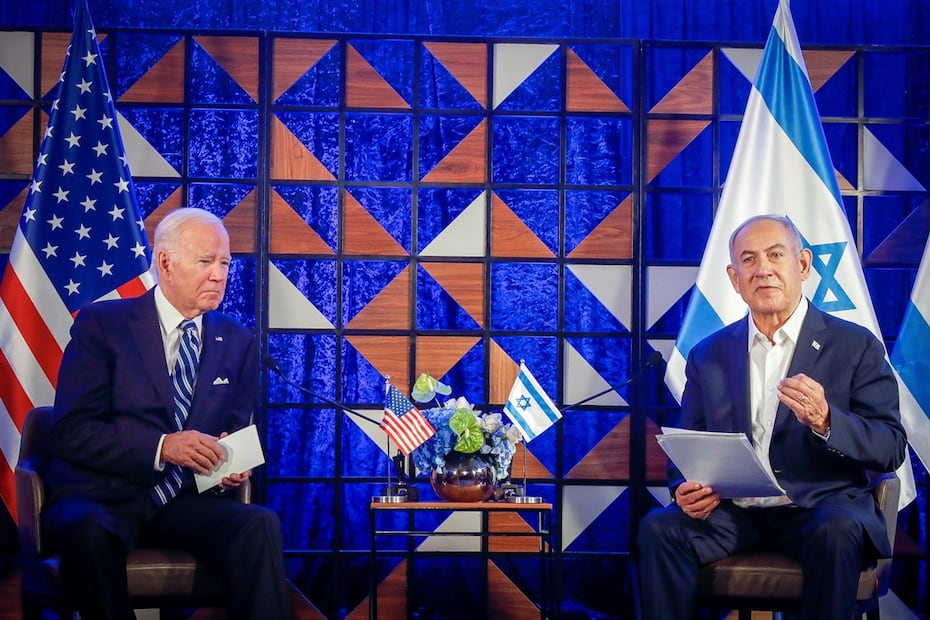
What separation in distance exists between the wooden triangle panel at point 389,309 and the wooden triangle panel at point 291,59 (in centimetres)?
112

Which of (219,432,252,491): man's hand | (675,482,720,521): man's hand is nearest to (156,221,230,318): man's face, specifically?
(219,432,252,491): man's hand

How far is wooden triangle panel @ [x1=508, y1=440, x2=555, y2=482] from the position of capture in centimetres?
502

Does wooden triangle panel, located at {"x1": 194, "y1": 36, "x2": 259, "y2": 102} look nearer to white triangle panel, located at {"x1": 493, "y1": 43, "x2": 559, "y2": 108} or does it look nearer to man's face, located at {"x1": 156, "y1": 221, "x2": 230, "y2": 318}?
white triangle panel, located at {"x1": 493, "y1": 43, "x2": 559, "y2": 108}

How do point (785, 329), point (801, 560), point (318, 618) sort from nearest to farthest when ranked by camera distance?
point (801, 560)
point (785, 329)
point (318, 618)

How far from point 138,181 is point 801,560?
357 centimetres

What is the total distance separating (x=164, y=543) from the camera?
3.55m

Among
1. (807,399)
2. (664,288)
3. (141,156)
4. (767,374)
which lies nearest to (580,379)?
(664,288)

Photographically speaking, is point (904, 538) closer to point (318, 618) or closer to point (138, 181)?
point (318, 618)

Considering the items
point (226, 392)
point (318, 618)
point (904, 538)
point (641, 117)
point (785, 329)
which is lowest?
point (318, 618)

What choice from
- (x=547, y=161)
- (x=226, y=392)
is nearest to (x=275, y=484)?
(x=226, y=392)

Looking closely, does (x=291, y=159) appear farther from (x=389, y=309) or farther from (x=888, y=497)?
(x=888, y=497)

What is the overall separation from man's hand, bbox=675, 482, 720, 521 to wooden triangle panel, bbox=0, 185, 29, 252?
11.5ft

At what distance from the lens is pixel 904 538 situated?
5.00 metres

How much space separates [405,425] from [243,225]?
1522 mm
